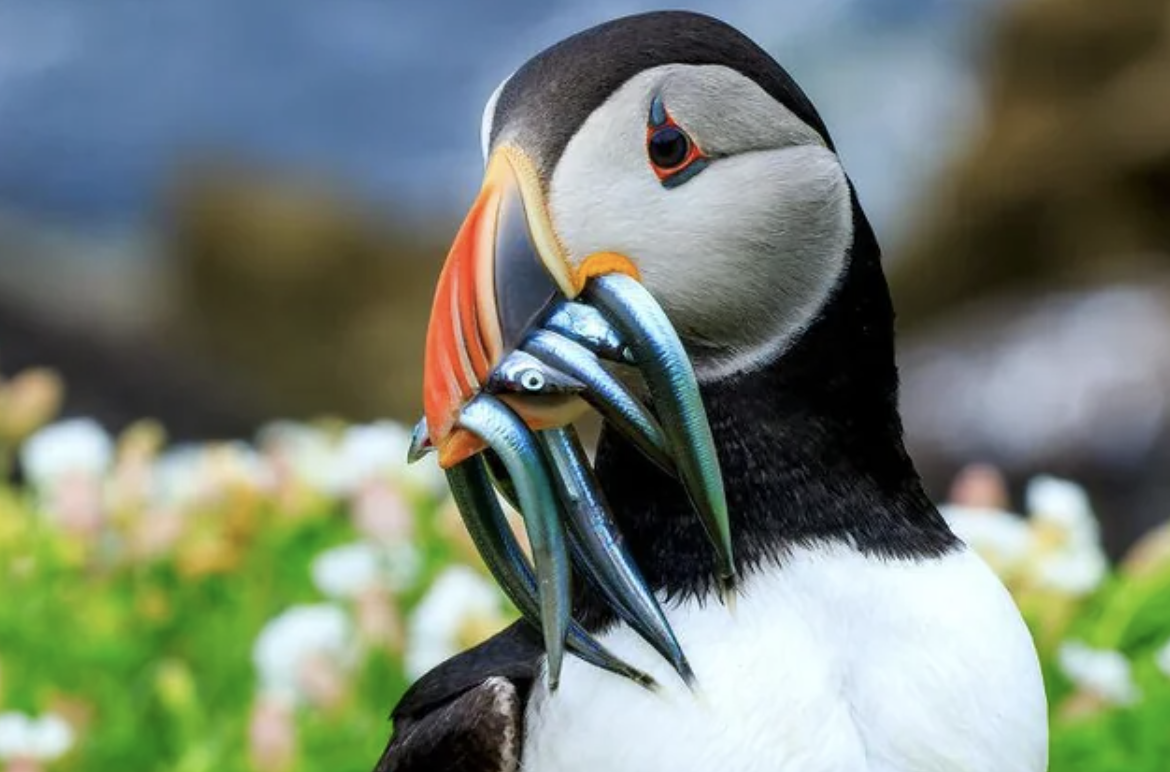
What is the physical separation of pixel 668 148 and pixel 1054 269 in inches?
214

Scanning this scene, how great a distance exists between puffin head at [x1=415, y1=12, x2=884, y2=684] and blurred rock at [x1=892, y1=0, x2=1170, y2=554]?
3.24 m

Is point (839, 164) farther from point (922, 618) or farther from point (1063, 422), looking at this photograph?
point (1063, 422)

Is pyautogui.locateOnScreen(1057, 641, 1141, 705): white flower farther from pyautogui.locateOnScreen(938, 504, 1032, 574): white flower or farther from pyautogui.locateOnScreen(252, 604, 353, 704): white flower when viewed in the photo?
pyautogui.locateOnScreen(252, 604, 353, 704): white flower

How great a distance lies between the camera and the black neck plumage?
1416mm

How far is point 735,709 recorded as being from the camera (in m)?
1.36

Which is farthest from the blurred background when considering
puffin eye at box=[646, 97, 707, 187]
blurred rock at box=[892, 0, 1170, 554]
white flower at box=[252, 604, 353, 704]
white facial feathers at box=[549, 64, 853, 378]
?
puffin eye at box=[646, 97, 707, 187]

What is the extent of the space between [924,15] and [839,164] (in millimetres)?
9623

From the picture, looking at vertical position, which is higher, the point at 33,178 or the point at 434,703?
the point at 33,178

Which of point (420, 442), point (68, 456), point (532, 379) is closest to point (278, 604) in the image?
point (68, 456)

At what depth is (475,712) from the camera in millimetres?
1491

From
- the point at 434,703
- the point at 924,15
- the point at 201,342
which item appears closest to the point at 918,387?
the point at 434,703

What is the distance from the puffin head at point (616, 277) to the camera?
128 centimetres

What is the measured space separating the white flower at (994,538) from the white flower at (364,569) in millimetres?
795

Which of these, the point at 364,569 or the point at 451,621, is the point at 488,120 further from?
the point at 364,569
